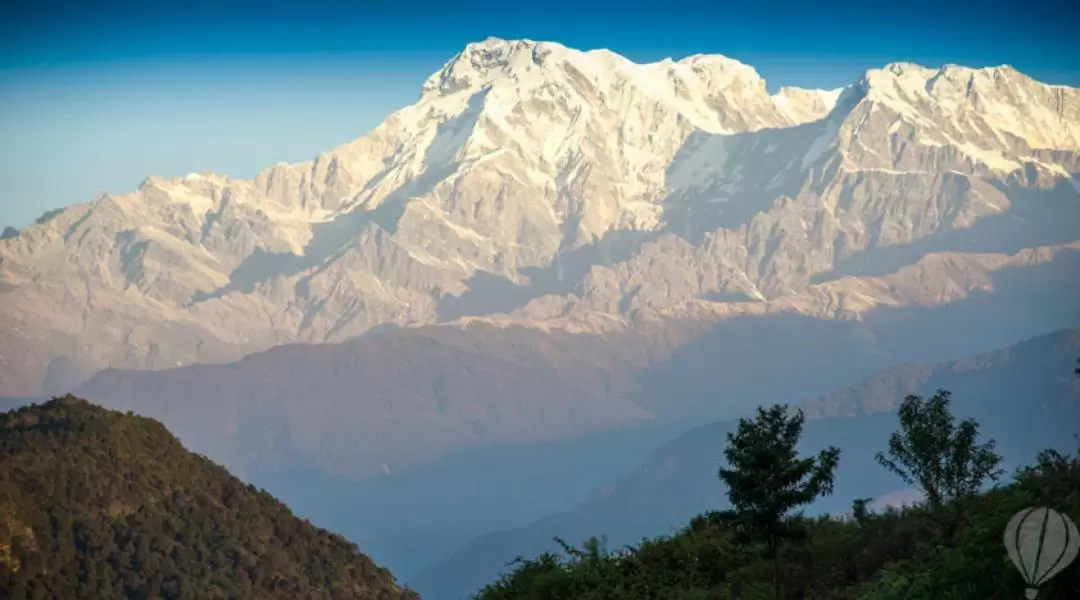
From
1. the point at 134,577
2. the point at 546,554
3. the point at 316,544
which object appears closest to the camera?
the point at 546,554

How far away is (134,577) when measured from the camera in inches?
2586

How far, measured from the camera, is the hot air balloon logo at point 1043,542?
82.7 ft

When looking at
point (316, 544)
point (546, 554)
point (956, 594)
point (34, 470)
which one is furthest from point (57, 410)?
point (956, 594)

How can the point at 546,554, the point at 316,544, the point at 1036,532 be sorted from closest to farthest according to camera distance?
the point at 1036,532, the point at 546,554, the point at 316,544

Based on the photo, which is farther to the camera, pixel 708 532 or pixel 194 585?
pixel 194 585

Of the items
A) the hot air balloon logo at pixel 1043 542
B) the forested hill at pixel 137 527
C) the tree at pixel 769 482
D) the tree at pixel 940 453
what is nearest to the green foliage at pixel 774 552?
the tree at pixel 769 482

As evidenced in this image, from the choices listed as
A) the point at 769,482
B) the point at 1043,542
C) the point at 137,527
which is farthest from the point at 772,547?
the point at 137,527

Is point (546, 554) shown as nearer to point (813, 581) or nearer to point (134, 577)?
point (813, 581)

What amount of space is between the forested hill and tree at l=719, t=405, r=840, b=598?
95.1 feet

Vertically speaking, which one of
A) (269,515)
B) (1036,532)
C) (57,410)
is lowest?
(1036,532)

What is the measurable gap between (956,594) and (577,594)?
61.5ft

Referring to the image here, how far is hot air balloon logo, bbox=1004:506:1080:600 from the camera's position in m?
25.2

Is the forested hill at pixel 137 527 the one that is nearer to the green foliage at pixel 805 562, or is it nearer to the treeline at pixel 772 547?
the green foliage at pixel 805 562

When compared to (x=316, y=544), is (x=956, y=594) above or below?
below
